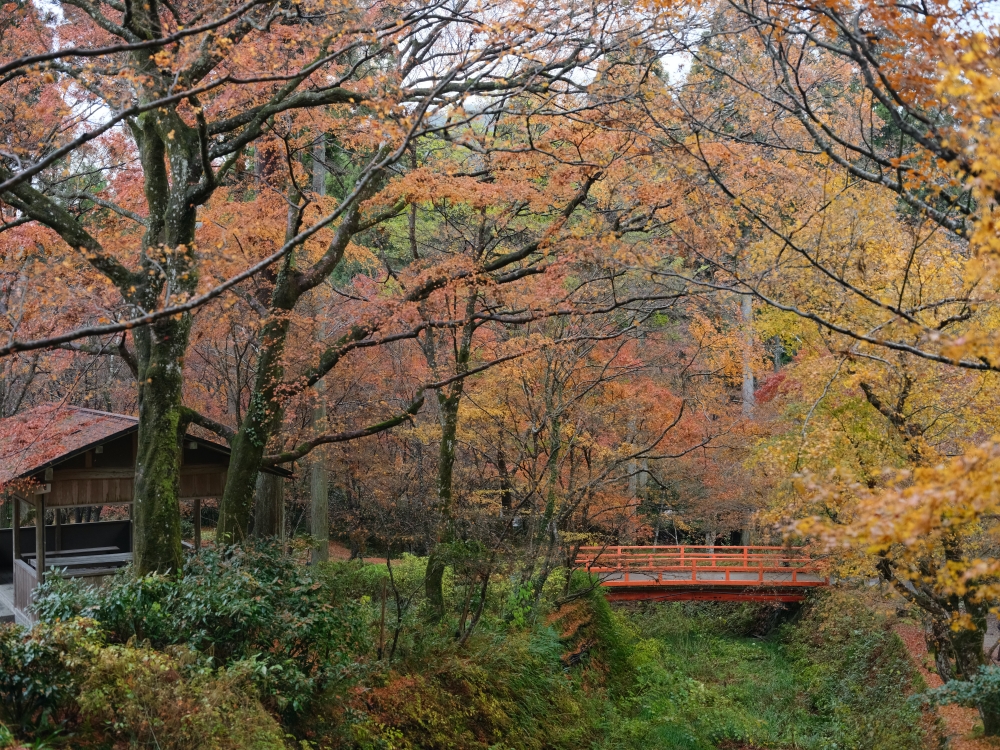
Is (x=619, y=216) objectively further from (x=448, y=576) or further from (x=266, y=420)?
(x=448, y=576)

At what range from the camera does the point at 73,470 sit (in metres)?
10.3

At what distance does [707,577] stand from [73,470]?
13887 mm

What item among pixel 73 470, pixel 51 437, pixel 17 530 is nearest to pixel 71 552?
pixel 17 530

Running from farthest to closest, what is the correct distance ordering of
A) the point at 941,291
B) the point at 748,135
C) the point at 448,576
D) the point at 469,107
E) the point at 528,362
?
the point at 448,576 → the point at 528,362 → the point at 941,291 → the point at 469,107 → the point at 748,135

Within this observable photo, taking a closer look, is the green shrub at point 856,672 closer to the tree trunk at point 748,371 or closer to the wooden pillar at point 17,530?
the tree trunk at point 748,371

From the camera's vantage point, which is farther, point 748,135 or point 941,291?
point 941,291

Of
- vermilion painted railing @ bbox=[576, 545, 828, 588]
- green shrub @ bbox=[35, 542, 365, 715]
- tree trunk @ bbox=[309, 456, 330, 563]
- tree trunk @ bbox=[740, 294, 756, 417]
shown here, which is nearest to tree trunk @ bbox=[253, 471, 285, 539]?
tree trunk @ bbox=[309, 456, 330, 563]

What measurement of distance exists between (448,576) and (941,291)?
8.42m

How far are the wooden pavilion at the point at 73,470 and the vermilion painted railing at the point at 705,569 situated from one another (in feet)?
31.0

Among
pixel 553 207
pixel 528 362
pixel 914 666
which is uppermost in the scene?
pixel 553 207

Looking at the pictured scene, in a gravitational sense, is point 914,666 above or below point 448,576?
below

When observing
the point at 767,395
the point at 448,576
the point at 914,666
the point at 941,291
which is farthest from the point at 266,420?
the point at 767,395

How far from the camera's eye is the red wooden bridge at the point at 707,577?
1803 cm

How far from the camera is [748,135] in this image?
8727mm
